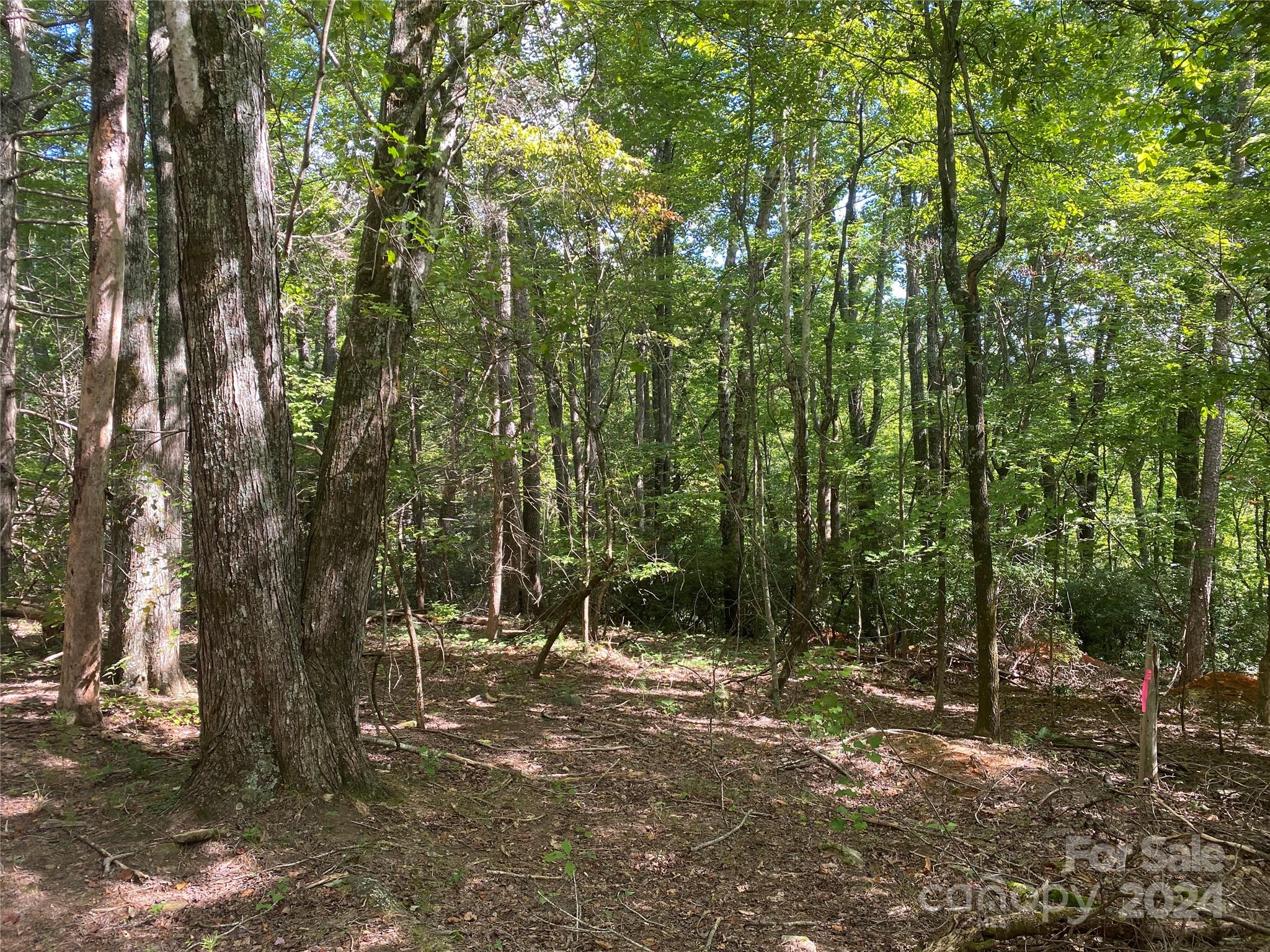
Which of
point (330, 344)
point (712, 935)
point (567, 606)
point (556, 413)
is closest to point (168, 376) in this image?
point (567, 606)

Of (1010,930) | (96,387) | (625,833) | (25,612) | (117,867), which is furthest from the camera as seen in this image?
(25,612)

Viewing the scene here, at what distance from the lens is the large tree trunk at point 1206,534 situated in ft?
30.3

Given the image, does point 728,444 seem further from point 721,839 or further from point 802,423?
point 721,839

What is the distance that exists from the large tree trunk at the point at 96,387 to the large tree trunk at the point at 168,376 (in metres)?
0.83

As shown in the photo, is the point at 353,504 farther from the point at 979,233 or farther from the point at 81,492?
the point at 979,233

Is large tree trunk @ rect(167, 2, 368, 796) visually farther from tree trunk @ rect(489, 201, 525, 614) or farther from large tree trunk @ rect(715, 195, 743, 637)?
large tree trunk @ rect(715, 195, 743, 637)

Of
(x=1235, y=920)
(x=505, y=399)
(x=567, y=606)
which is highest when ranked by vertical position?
(x=505, y=399)

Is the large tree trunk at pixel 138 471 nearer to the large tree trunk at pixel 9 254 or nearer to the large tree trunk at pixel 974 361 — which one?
the large tree trunk at pixel 9 254

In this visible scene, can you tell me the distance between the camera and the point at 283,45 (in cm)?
1051

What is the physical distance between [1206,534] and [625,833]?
928cm

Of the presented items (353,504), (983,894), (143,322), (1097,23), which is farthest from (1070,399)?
(143,322)

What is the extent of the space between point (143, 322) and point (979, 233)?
12.3 meters

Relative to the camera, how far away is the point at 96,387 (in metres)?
5.05

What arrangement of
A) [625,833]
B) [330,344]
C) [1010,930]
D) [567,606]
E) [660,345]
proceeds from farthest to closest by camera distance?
1. [330,344]
2. [660,345]
3. [567,606]
4. [625,833]
5. [1010,930]
